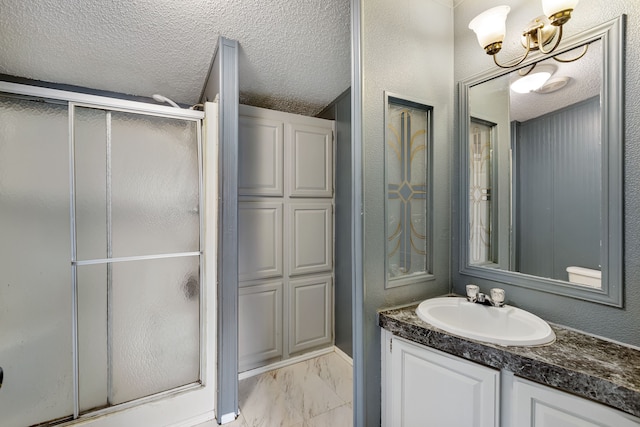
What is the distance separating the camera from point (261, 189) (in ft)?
7.27

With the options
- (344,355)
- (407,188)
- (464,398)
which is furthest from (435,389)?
(344,355)

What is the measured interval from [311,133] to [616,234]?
204cm

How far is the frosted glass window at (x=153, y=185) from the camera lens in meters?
1.50

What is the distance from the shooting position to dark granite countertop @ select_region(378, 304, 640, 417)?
0.73 meters

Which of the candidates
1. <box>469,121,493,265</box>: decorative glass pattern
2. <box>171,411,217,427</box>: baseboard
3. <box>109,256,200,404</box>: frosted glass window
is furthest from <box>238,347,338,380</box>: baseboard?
<box>469,121,493,265</box>: decorative glass pattern

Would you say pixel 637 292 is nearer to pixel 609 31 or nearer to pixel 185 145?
pixel 609 31

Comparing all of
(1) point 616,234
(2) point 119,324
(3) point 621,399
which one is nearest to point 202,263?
(2) point 119,324

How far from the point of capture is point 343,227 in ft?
7.86

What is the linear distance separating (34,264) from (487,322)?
7.39ft

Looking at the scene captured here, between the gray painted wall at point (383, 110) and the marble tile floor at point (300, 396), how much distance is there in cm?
56

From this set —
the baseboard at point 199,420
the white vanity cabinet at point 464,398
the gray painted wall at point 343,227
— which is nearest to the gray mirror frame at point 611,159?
the white vanity cabinet at point 464,398

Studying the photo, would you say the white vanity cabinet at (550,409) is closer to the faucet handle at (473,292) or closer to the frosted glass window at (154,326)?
the faucet handle at (473,292)

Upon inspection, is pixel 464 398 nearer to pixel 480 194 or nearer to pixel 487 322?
pixel 487 322

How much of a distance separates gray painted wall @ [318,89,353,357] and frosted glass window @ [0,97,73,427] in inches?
71.8
